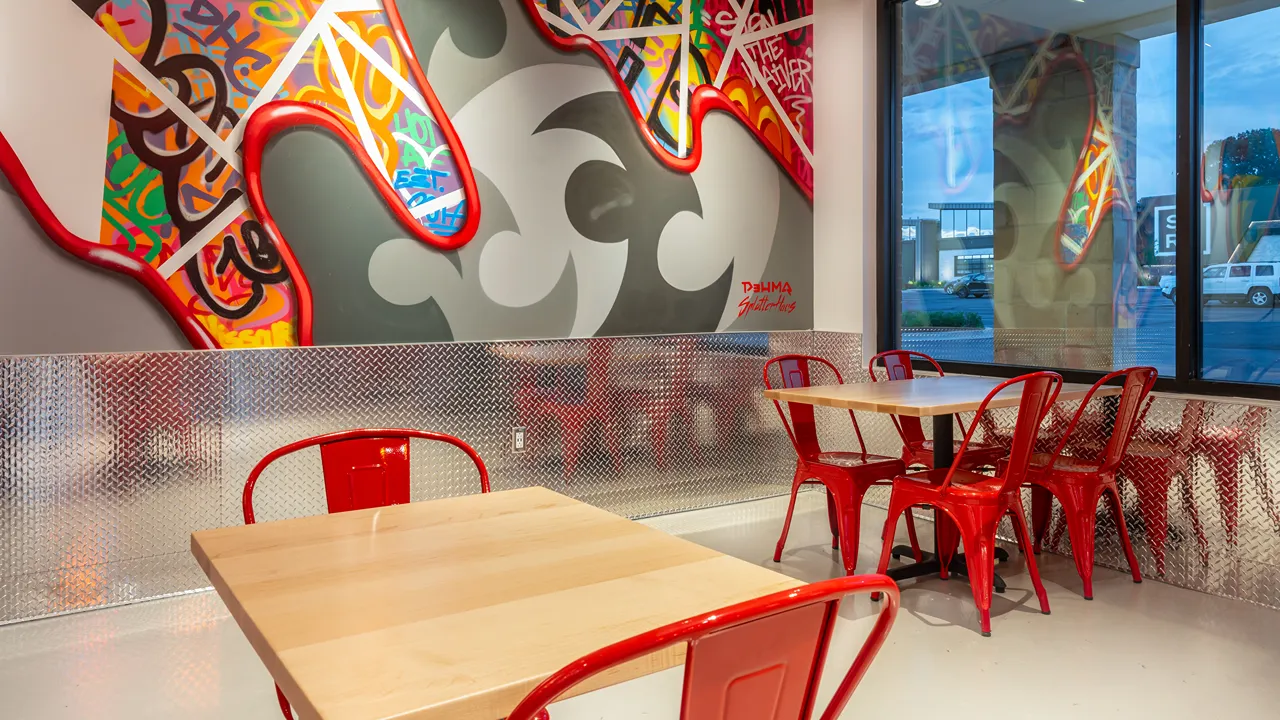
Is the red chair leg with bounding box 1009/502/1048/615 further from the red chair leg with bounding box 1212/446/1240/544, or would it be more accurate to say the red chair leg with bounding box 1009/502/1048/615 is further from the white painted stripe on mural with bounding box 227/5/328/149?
the white painted stripe on mural with bounding box 227/5/328/149

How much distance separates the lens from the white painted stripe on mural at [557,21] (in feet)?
15.5

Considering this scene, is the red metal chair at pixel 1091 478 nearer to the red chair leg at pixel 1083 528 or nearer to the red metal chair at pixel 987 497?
the red chair leg at pixel 1083 528

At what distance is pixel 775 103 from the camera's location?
5.64 m

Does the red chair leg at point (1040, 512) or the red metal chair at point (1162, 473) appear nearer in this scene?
the red metal chair at point (1162, 473)

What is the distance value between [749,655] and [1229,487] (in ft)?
11.7

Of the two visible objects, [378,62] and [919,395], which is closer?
[919,395]

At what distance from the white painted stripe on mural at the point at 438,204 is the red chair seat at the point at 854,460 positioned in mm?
2080

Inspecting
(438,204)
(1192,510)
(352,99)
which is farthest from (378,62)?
(1192,510)

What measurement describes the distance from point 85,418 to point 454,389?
1.52m

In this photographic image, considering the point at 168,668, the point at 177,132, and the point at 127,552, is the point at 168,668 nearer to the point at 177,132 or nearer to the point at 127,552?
the point at 127,552

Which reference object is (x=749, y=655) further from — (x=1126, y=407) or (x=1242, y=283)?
(x=1242, y=283)

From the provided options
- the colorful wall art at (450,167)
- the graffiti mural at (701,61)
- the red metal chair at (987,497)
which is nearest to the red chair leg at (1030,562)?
the red metal chair at (987,497)

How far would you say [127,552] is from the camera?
3.73 m

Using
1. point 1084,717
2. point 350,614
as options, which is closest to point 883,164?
point 1084,717
